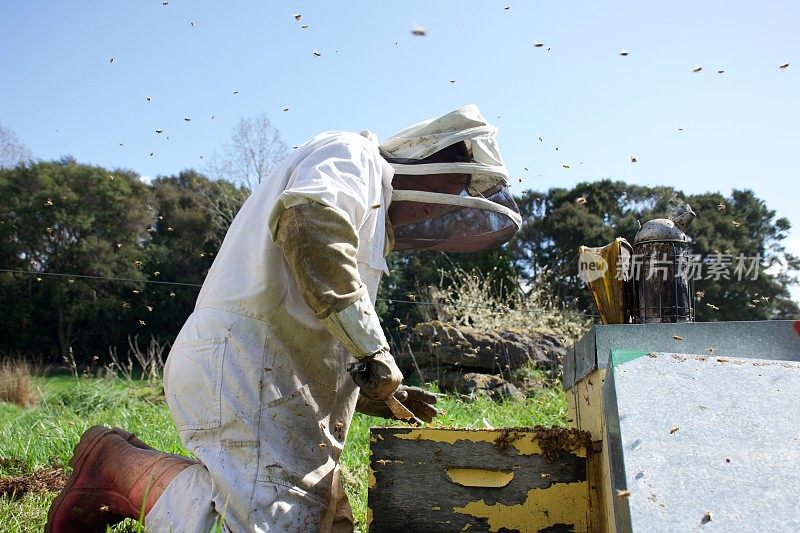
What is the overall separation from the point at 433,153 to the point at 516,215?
0.46 metres

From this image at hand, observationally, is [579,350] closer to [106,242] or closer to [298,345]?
[298,345]

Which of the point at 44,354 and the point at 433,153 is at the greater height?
the point at 433,153

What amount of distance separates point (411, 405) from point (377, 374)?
0.73 meters

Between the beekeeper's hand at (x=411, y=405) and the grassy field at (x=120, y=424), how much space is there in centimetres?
34

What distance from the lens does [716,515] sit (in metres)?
1.30

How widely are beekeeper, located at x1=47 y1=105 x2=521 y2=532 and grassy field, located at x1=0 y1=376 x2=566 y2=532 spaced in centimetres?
74

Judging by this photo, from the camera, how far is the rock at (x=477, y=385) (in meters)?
7.11

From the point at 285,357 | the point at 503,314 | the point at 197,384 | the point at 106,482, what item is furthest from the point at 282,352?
the point at 503,314

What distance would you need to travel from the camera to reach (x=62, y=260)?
61.7ft

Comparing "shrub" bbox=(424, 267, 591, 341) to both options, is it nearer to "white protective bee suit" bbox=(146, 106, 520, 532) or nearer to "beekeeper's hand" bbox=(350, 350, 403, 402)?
"white protective bee suit" bbox=(146, 106, 520, 532)

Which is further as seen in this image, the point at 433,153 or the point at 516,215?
the point at 516,215

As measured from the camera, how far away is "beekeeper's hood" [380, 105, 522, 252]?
99.6 inches

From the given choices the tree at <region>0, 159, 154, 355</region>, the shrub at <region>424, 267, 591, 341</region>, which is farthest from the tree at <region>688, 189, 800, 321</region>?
the tree at <region>0, 159, 154, 355</region>

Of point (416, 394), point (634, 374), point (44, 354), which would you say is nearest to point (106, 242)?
point (44, 354)
